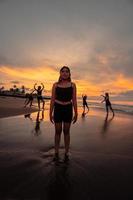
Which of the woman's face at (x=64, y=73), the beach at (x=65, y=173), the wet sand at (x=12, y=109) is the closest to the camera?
the beach at (x=65, y=173)

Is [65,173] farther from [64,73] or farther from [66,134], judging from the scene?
[64,73]

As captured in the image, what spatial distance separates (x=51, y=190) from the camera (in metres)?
3.38

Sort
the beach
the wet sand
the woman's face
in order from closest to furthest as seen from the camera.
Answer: the beach, the woman's face, the wet sand

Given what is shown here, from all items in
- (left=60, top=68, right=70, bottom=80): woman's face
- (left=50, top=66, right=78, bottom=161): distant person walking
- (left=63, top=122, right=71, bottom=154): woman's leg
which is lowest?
(left=63, top=122, right=71, bottom=154): woman's leg

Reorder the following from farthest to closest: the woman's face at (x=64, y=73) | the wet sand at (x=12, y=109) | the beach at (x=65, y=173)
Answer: the wet sand at (x=12, y=109) → the woman's face at (x=64, y=73) → the beach at (x=65, y=173)

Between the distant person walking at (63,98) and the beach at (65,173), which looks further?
the distant person walking at (63,98)

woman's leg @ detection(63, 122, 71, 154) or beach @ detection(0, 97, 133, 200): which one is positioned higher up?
woman's leg @ detection(63, 122, 71, 154)

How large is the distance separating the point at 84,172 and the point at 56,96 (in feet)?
6.17

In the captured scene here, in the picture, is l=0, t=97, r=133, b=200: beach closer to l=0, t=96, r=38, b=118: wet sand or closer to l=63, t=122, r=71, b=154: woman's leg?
l=63, t=122, r=71, b=154: woman's leg

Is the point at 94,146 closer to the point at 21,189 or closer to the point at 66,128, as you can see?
the point at 66,128

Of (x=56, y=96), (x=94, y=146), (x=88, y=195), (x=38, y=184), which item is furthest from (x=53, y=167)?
(x=94, y=146)

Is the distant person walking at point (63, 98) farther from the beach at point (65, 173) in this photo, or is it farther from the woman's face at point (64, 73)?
the beach at point (65, 173)

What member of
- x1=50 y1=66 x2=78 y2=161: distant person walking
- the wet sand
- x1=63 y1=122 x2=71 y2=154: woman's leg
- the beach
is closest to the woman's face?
x1=50 y1=66 x2=78 y2=161: distant person walking

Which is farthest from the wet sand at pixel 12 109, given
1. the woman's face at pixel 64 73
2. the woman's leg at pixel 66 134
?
the woman's face at pixel 64 73
